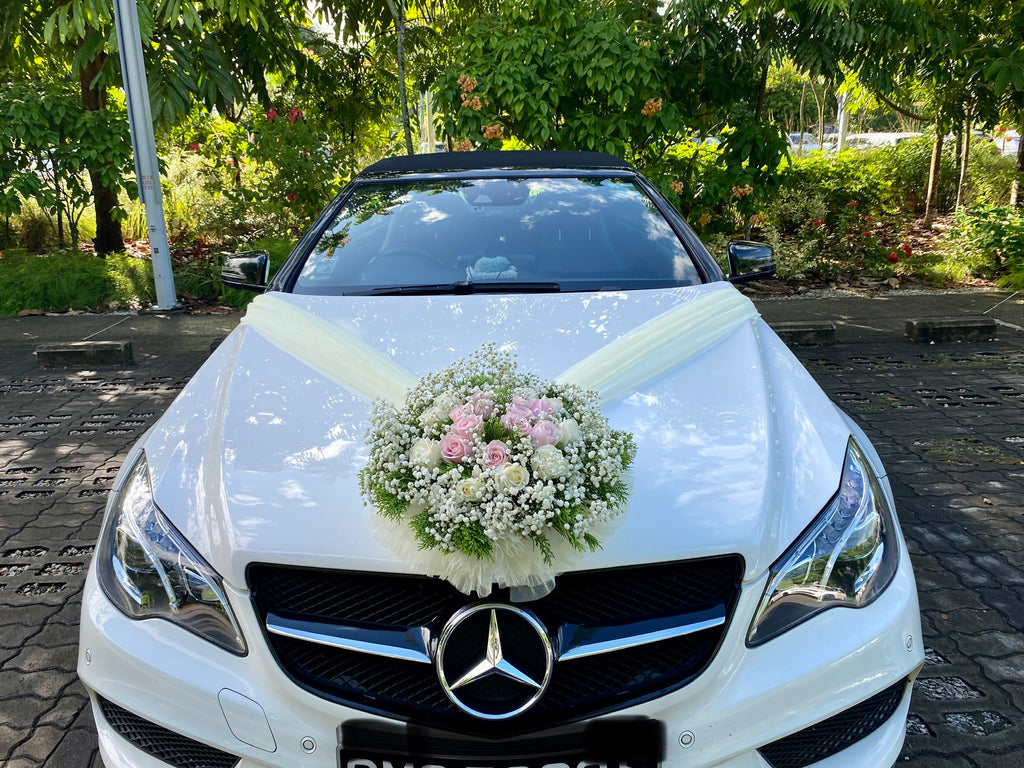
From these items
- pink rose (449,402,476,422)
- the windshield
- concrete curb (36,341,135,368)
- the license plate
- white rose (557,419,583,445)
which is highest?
the windshield

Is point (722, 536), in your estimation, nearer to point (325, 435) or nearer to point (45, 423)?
point (325, 435)

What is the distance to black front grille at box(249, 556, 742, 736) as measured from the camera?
159 centimetres

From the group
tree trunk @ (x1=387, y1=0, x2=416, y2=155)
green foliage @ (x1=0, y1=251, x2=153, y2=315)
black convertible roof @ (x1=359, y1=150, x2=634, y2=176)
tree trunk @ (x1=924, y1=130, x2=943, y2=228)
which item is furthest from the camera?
tree trunk @ (x1=924, y1=130, x2=943, y2=228)

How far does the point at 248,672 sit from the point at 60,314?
24.2 ft

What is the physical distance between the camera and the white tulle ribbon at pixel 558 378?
1545 mm

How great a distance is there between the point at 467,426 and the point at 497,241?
5.12ft

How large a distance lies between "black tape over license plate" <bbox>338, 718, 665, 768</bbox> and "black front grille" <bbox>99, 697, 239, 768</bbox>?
311 mm

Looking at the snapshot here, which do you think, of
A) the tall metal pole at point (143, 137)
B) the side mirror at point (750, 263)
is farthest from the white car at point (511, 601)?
the tall metal pole at point (143, 137)

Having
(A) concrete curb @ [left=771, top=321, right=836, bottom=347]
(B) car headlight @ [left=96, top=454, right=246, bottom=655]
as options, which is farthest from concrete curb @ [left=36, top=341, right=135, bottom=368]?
(A) concrete curb @ [left=771, top=321, right=836, bottom=347]

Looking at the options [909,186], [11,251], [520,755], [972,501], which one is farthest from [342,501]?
[909,186]

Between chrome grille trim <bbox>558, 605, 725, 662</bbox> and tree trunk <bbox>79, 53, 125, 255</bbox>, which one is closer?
chrome grille trim <bbox>558, 605, 725, 662</bbox>

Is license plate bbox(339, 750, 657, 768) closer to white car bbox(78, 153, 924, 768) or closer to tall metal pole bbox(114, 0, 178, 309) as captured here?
white car bbox(78, 153, 924, 768)

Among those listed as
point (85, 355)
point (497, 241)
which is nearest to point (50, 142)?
point (85, 355)

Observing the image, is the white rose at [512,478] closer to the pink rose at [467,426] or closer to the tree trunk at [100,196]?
the pink rose at [467,426]
